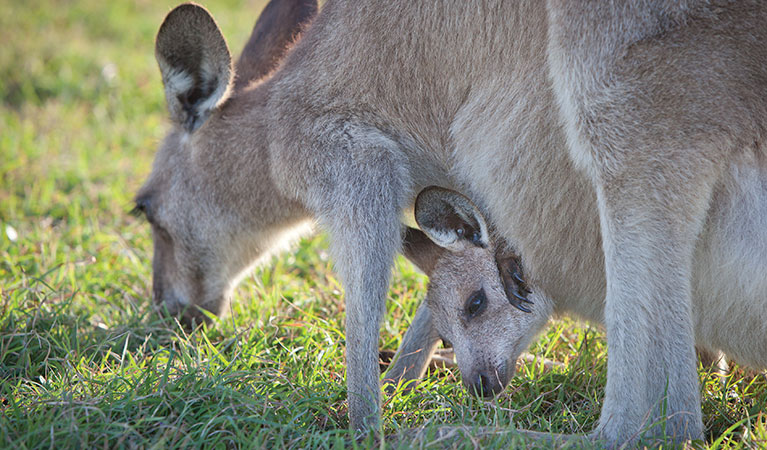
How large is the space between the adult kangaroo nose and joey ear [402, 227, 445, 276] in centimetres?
49

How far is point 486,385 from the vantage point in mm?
2588

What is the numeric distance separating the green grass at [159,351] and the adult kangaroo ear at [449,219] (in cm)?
52

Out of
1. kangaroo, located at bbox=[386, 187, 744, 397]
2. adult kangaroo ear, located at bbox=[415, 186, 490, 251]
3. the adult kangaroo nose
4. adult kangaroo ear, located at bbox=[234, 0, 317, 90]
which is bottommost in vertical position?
the adult kangaroo nose

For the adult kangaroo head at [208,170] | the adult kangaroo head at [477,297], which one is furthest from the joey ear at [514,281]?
the adult kangaroo head at [208,170]

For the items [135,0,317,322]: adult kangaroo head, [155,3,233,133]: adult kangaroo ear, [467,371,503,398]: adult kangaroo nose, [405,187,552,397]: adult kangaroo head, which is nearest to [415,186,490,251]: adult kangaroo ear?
[405,187,552,397]: adult kangaroo head

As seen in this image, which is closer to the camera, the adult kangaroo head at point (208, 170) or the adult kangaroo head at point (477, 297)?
the adult kangaroo head at point (477, 297)

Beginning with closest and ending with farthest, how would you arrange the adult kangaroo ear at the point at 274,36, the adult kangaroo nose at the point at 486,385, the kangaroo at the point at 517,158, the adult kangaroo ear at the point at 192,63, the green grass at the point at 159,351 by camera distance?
the kangaroo at the point at 517,158
the green grass at the point at 159,351
the adult kangaroo nose at the point at 486,385
the adult kangaroo ear at the point at 192,63
the adult kangaroo ear at the point at 274,36

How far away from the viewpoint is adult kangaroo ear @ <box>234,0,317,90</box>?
10.9 ft

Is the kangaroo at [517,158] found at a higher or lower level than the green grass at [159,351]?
higher

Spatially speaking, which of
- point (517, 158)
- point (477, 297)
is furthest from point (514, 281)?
point (517, 158)

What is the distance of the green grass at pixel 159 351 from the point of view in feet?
7.34

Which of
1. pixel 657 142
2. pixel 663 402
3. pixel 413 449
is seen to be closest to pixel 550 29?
pixel 657 142

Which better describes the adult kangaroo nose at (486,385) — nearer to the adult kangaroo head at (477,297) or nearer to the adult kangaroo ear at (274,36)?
the adult kangaroo head at (477,297)

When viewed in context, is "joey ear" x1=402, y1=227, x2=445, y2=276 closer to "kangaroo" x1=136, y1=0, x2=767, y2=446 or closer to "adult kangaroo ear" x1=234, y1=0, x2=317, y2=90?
"kangaroo" x1=136, y1=0, x2=767, y2=446
